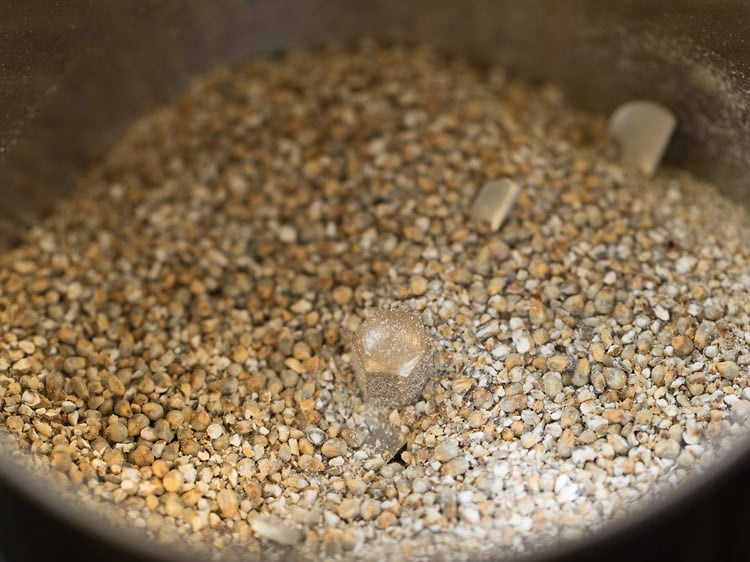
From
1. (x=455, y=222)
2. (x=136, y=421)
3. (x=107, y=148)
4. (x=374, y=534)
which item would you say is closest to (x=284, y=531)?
(x=374, y=534)

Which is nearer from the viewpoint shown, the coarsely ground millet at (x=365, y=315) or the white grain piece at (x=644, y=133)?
the coarsely ground millet at (x=365, y=315)

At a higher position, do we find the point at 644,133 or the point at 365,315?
the point at 644,133

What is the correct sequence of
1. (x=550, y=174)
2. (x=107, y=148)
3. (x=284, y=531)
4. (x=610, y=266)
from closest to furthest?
(x=284, y=531) → (x=610, y=266) → (x=550, y=174) → (x=107, y=148)

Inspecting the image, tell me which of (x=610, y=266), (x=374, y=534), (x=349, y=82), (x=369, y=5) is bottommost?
(x=374, y=534)

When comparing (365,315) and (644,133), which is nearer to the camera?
(365,315)

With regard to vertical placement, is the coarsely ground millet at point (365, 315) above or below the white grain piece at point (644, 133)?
below

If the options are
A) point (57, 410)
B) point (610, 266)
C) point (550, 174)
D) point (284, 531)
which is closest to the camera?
point (284, 531)

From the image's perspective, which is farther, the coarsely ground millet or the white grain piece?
the white grain piece

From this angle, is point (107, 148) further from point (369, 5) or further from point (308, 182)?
point (369, 5)
